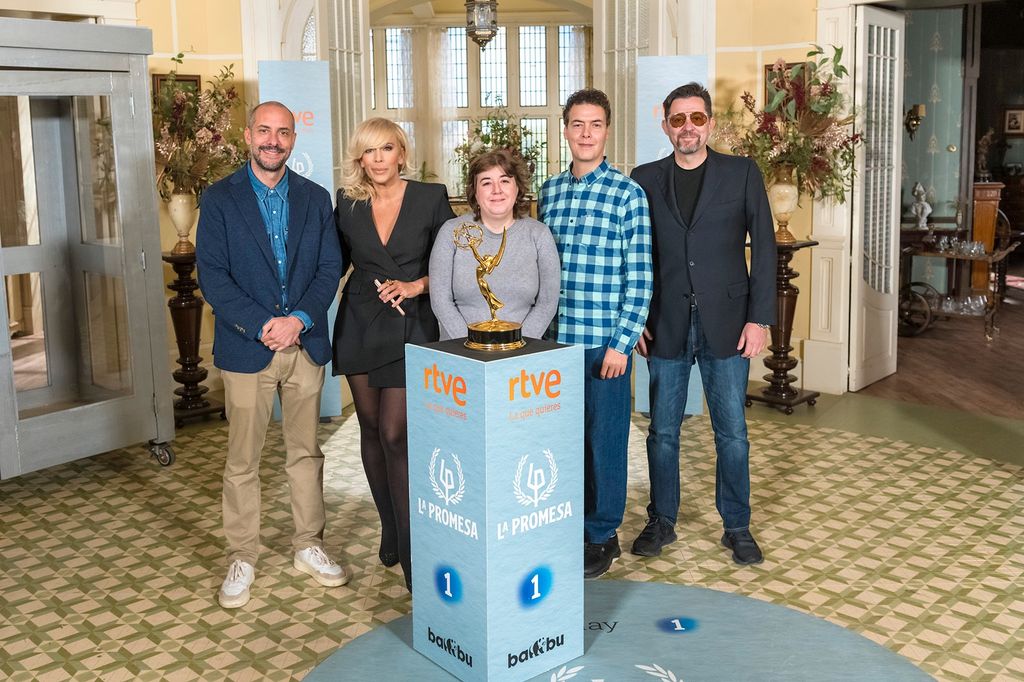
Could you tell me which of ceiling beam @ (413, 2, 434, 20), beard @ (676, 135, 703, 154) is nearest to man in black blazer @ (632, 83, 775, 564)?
beard @ (676, 135, 703, 154)

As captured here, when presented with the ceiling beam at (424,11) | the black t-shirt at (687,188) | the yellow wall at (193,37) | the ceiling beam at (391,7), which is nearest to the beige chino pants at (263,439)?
the black t-shirt at (687,188)

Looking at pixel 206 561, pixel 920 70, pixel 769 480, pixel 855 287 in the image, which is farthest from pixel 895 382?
pixel 206 561

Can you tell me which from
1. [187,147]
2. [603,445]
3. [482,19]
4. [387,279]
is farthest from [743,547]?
[482,19]

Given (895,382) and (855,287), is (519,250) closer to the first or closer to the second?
(855,287)

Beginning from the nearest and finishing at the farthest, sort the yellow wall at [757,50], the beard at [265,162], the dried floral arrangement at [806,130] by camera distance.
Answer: the beard at [265,162], the dried floral arrangement at [806,130], the yellow wall at [757,50]

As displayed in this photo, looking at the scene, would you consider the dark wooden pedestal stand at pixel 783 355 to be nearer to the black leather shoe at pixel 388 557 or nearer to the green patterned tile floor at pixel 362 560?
the green patterned tile floor at pixel 362 560

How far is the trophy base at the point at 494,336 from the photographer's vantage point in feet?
9.94

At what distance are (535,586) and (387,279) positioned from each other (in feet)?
4.05

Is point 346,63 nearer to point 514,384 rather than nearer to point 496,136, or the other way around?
point 514,384

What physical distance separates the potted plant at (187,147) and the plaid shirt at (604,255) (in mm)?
2939

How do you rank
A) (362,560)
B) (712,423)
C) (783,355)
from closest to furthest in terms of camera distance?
(712,423) < (362,560) < (783,355)

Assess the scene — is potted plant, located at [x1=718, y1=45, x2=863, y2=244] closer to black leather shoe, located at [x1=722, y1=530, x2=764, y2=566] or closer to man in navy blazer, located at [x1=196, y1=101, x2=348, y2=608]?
black leather shoe, located at [x1=722, y1=530, x2=764, y2=566]

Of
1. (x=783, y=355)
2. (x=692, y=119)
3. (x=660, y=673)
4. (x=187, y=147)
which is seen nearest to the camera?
(x=660, y=673)

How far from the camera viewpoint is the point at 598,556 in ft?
13.3
